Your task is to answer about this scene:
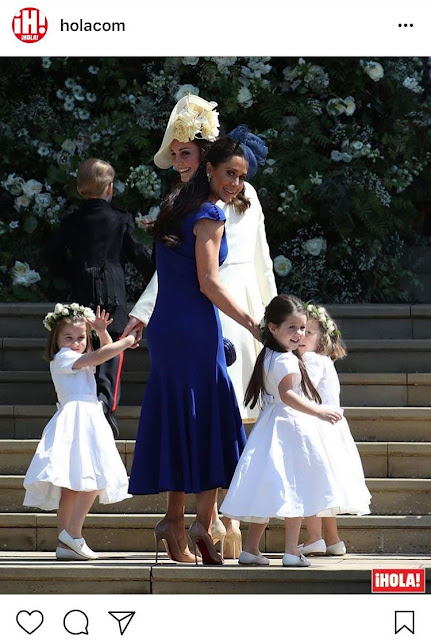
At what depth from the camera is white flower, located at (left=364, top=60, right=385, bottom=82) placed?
10445 millimetres

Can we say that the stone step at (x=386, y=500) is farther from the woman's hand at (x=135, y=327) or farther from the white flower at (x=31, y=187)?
the white flower at (x=31, y=187)

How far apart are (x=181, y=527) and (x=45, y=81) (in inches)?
229

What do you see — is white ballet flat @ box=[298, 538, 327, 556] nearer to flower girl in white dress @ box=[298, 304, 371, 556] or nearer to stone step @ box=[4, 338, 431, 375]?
flower girl in white dress @ box=[298, 304, 371, 556]

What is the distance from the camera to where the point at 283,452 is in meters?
5.89

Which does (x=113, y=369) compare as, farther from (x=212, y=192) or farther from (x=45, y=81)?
(x=45, y=81)

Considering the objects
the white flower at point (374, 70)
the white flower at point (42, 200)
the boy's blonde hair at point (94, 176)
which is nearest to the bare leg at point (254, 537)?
the boy's blonde hair at point (94, 176)

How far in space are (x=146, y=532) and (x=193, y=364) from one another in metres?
1.33

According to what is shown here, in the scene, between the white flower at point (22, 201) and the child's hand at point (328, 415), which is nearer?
the child's hand at point (328, 415)

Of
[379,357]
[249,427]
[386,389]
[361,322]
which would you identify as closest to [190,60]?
[361,322]

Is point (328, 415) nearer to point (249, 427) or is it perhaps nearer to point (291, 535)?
point (291, 535)

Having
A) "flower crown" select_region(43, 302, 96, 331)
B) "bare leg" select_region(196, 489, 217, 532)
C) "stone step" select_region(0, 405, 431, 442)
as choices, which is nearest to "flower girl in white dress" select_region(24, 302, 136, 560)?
"flower crown" select_region(43, 302, 96, 331)
